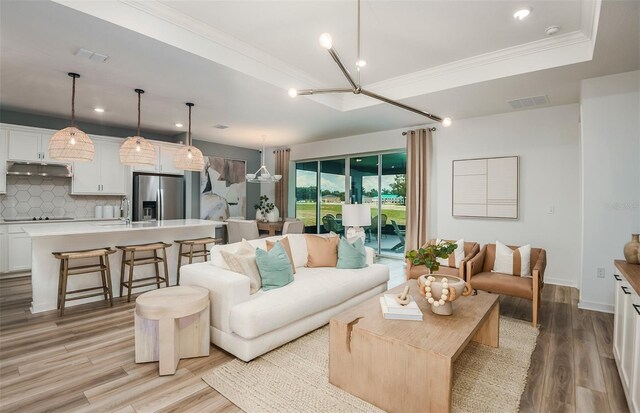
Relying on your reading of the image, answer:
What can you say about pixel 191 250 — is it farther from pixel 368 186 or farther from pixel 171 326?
pixel 368 186

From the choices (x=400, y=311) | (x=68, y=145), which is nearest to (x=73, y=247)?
(x=68, y=145)

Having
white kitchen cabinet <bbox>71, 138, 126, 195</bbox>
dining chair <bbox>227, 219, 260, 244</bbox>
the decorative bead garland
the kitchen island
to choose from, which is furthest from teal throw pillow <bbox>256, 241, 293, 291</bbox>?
white kitchen cabinet <bbox>71, 138, 126, 195</bbox>

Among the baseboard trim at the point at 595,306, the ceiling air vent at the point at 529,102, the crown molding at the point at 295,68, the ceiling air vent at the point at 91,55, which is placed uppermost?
the crown molding at the point at 295,68

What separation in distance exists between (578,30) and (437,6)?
5.20 feet

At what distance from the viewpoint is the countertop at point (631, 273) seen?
70.0 inches

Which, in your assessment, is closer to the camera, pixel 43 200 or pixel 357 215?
pixel 357 215

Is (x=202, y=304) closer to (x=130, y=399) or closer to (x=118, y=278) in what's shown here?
(x=130, y=399)

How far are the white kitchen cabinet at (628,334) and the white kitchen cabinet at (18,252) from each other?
7.55 metres

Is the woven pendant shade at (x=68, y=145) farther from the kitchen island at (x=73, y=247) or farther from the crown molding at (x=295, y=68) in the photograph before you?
the crown molding at (x=295, y=68)

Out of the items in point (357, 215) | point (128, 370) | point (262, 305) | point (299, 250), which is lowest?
point (128, 370)

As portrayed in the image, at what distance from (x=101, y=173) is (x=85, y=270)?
306 cm

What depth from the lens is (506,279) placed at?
3.38 metres

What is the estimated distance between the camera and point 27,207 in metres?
5.56

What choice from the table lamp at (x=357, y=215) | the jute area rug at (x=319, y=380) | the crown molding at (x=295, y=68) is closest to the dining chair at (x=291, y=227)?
the table lamp at (x=357, y=215)
